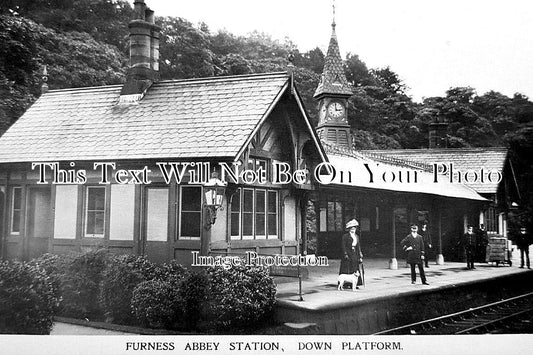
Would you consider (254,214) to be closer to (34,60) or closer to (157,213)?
(157,213)

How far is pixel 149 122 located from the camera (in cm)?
820

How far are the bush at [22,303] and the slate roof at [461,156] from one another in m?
5.16

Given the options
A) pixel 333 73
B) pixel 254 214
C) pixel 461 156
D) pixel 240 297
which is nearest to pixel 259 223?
pixel 254 214

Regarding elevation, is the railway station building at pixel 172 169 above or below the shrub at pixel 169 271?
above

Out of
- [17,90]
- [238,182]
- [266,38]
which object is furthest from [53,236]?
[266,38]

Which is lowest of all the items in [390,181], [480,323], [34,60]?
[480,323]

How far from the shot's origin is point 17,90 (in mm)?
7574

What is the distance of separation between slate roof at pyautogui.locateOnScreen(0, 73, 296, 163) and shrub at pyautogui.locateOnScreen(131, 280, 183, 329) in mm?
1743

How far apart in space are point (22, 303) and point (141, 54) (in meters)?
4.92

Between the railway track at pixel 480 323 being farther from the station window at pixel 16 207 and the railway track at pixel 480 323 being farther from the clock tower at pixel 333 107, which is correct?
the station window at pixel 16 207

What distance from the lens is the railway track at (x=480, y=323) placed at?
266 inches

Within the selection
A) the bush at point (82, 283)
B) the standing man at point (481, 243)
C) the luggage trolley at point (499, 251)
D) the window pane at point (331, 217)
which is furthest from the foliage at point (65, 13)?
the luggage trolley at point (499, 251)

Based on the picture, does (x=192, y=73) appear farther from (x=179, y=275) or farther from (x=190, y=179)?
(x=179, y=275)

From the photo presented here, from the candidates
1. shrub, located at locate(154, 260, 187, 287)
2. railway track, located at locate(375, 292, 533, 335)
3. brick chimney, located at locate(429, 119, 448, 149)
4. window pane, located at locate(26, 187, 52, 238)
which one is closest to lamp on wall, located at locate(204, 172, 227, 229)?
Answer: shrub, located at locate(154, 260, 187, 287)
